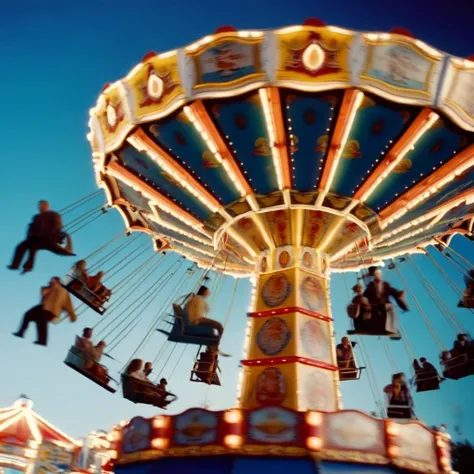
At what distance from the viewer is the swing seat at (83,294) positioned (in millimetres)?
9102

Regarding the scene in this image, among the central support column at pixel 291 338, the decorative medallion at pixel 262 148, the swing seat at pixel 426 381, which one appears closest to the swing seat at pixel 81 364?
the central support column at pixel 291 338

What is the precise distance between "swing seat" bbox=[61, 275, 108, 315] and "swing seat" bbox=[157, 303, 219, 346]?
2229 millimetres

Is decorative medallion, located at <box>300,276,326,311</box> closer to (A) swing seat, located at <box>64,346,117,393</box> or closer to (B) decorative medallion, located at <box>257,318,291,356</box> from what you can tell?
(B) decorative medallion, located at <box>257,318,291,356</box>

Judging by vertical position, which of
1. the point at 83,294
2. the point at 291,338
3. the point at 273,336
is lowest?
the point at 291,338

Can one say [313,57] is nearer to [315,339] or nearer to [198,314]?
[198,314]

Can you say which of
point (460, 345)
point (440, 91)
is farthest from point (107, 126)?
point (460, 345)

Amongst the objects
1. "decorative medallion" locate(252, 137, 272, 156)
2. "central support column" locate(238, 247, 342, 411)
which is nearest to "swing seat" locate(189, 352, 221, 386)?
"central support column" locate(238, 247, 342, 411)

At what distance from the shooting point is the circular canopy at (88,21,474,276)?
7223mm

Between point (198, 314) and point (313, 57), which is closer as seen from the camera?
point (313, 57)

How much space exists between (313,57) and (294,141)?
1.44 metres

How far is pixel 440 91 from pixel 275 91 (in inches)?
86.2

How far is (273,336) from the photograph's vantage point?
8969mm

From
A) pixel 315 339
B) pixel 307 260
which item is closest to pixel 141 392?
pixel 315 339

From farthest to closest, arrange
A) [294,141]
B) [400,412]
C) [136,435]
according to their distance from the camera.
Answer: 1. [400,412]
2. [294,141]
3. [136,435]
